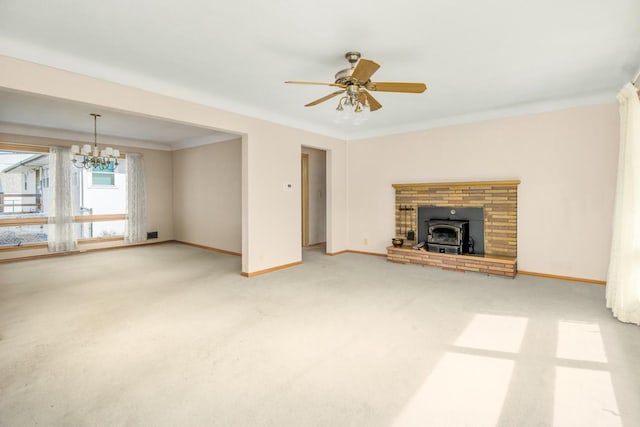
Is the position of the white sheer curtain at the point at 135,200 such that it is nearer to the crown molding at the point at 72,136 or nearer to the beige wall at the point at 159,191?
the beige wall at the point at 159,191

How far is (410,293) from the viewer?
3777 mm

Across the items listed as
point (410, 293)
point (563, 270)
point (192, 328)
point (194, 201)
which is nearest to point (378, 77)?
point (410, 293)

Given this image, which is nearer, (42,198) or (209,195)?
(42,198)

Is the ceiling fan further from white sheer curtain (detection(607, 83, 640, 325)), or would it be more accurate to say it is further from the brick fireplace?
the brick fireplace

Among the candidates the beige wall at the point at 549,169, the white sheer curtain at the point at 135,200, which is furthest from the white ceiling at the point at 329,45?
the white sheer curtain at the point at 135,200

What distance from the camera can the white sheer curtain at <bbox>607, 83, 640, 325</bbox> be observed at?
2.87m

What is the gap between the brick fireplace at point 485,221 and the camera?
464 centimetres

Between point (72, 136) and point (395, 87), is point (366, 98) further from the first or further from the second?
point (72, 136)

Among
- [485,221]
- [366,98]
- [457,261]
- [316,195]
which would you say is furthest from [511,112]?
[316,195]

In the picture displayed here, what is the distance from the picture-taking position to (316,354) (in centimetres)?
235

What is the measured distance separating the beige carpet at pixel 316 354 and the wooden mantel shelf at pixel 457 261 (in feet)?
1.18

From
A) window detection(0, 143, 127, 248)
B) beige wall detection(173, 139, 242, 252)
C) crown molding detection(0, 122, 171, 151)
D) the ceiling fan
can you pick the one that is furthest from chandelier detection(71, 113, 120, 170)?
the ceiling fan

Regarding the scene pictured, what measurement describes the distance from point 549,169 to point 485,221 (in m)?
1.13

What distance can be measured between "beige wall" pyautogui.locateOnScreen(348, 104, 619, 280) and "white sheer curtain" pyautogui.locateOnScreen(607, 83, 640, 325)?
3.39 feet
